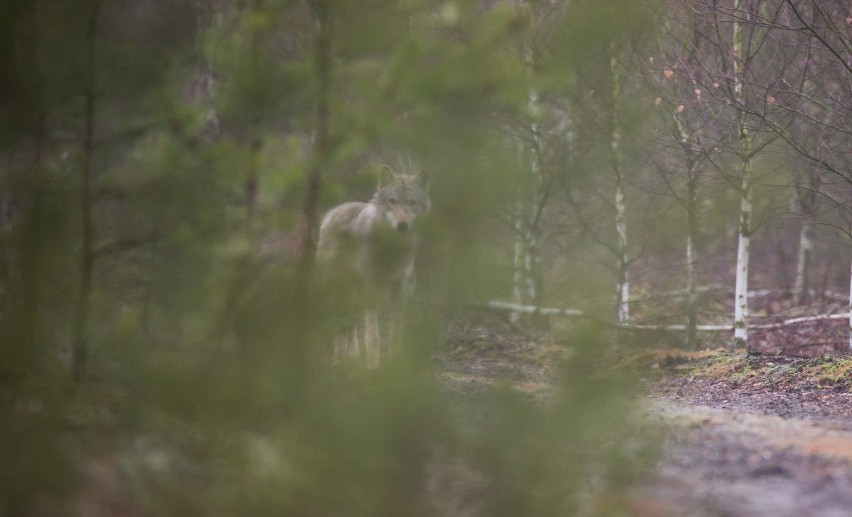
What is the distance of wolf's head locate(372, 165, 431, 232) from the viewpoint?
5449mm

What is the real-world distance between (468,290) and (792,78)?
10.6 meters

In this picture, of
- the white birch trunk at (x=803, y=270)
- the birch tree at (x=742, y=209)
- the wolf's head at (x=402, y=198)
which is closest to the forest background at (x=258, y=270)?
the wolf's head at (x=402, y=198)

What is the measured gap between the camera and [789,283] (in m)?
21.0

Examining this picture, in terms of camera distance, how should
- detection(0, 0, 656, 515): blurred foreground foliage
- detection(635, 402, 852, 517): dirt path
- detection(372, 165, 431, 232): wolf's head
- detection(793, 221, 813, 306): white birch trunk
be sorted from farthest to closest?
detection(793, 221, 813, 306): white birch trunk
detection(372, 165, 431, 232): wolf's head
detection(635, 402, 852, 517): dirt path
detection(0, 0, 656, 515): blurred foreground foliage

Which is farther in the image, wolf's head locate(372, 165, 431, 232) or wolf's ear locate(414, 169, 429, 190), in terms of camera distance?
wolf's ear locate(414, 169, 429, 190)

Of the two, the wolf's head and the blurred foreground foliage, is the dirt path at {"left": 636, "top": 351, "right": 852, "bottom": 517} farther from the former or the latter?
the wolf's head

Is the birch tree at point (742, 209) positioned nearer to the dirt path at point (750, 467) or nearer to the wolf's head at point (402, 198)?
the dirt path at point (750, 467)

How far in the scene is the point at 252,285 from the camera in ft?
13.6

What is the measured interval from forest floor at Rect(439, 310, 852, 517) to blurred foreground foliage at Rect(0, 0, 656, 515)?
0.54 metres

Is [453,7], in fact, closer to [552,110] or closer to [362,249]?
[362,249]

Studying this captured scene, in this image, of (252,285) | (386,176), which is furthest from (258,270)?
(386,176)

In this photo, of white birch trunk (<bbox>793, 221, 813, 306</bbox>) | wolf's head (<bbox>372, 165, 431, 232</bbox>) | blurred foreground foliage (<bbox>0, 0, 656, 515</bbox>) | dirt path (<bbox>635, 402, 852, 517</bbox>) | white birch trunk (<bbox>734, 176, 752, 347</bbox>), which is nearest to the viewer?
blurred foreground foliage (<bbox>0, 0, 656, 515</bbox>)

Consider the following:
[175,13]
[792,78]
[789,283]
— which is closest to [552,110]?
[792,78]

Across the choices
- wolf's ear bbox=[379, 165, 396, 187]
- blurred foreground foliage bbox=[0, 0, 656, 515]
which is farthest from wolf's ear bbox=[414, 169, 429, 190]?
wolf's ear bbox=[379, 165, 396, 187]
